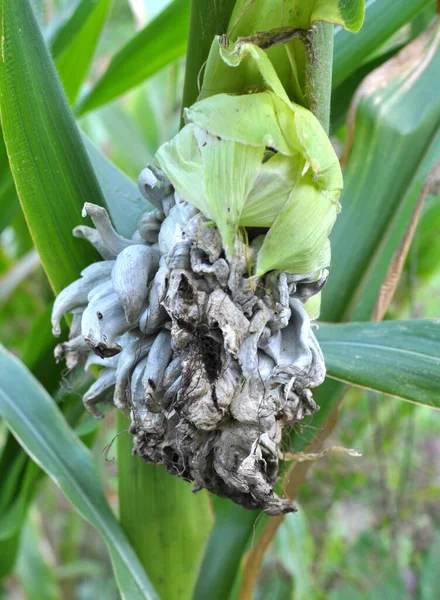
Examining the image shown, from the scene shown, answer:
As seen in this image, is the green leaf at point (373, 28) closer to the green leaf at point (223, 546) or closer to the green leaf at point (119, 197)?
the green leaf at point (119, 197)

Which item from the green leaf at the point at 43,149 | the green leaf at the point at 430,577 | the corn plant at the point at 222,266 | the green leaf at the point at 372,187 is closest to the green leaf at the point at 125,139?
the corn plant at the point at 222,266

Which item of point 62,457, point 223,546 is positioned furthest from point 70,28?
point 223,546

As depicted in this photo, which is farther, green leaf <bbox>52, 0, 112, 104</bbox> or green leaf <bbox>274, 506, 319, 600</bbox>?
green leaf <bbox>274, 506, 319, 600</bbox>

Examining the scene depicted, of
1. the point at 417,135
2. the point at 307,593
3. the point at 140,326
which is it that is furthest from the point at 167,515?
the point at 307,593

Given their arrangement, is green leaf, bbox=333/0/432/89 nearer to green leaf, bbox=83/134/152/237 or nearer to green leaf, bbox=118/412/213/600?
green leaf, bbox=83/134/152/237

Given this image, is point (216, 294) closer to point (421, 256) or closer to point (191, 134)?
point (191, 134)

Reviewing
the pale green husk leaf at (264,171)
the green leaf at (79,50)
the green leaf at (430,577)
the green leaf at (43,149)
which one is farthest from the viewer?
the green leaf at (430,577)

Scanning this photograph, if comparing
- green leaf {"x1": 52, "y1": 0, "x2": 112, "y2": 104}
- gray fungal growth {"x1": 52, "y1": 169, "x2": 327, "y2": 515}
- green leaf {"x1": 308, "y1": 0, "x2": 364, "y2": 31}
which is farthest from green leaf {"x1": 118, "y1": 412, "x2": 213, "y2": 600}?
green leaf {"x1": 52, "y1": 0, "x2": 112, "y2": 104}
